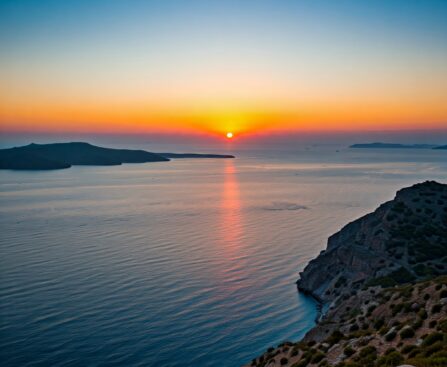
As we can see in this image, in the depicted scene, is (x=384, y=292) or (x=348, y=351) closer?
(x=348, y=351)

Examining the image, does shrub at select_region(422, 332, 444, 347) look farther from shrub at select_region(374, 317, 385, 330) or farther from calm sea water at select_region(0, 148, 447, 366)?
calm sea water at select_region(0, 148, 447, 366)

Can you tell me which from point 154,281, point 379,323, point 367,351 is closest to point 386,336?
point 367,351

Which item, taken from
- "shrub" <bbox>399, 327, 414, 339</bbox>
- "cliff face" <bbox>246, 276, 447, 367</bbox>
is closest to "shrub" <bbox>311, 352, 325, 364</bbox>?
"cliff face" <bbox>246, 276, 447, 367</bbox>

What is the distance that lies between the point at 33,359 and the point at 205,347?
1449 centimetres

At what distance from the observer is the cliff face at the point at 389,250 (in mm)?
45656

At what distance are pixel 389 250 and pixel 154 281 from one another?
96.5ft

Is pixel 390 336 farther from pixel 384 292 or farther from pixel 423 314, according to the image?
pixel 384 292

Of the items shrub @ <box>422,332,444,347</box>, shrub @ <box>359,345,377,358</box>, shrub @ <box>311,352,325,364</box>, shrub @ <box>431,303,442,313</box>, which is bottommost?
shrub @ <box>311,352,325,364</box>

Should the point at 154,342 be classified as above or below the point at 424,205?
below

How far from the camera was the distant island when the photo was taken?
74.3 ft

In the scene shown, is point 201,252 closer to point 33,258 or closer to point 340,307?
point 33,258

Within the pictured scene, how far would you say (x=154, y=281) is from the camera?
54.9 metres

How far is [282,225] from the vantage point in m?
93.8

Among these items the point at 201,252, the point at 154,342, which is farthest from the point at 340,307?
the point at 201,252
